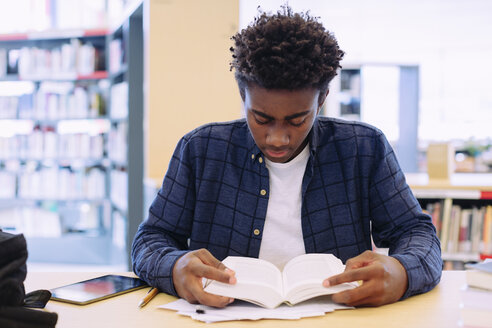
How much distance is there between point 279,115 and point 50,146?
391cm

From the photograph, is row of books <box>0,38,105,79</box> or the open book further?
row of books <box>0,38,105,79</box>

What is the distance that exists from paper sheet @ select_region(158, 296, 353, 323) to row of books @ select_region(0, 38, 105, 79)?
3847 mm

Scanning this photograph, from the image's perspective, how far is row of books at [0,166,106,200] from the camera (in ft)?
14.4

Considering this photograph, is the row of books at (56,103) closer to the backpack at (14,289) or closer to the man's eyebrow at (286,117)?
the man's eyebrow at (286,117)

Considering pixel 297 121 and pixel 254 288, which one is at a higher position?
pixel 297 121

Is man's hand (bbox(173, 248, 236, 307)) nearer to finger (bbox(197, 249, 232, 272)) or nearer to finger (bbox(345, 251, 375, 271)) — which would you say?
finger (bbox(197, 249, 232, 272))

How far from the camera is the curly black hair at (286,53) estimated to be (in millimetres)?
1015

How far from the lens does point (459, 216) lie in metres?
2.69

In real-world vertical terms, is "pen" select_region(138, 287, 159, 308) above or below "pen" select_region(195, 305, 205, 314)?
below

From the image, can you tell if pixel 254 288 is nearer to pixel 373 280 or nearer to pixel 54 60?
pixel 373 280

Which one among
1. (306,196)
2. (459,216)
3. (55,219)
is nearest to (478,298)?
(306,196)

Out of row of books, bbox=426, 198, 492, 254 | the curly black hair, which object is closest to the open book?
the curly black hair

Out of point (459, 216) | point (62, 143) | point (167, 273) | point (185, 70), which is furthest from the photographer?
point (62, 143)

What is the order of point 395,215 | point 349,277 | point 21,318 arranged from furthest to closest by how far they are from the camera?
point 395,215, point 349,277, point 21,318
